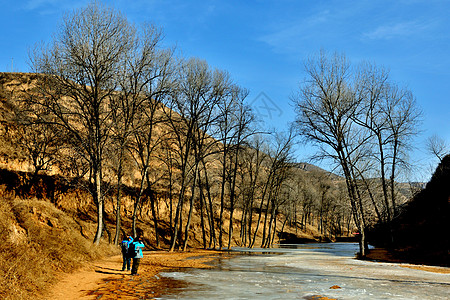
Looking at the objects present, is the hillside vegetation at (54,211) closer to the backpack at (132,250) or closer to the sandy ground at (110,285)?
the sandy ground at (110,285)

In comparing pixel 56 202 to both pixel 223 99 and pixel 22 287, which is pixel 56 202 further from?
pixel 22 287

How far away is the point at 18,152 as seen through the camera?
34.7 meters

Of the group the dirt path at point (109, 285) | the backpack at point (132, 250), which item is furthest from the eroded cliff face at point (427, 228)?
the backpack at point (132, 250)

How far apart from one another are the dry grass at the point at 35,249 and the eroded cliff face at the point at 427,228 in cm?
2038

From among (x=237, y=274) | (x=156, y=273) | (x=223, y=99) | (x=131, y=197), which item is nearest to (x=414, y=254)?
(x=237, y=274)

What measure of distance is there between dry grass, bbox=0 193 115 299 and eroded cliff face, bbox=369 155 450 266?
2038cm

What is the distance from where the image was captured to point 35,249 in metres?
14.9

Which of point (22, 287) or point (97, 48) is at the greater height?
point (97, 48)

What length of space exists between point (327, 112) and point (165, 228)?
85.1ft

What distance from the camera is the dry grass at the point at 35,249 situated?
9.52m

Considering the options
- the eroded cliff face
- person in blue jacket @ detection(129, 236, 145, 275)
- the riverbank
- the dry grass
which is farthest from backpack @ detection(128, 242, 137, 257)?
the eroded cliff face

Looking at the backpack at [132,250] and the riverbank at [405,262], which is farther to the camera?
the riverbank at [405,262]

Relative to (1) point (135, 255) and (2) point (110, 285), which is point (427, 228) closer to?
(1) point (135, 255)

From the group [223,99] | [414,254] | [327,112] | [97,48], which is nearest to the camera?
[97,48]
